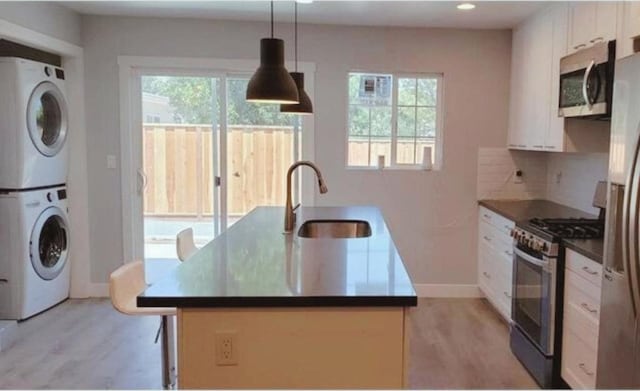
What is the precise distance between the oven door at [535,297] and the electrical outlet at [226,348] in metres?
2.02

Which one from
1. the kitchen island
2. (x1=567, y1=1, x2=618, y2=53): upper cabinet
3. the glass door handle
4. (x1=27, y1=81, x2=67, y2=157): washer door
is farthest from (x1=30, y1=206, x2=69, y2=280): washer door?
(x1=567, y1=1, x2=618, y2=53): upper cabinet

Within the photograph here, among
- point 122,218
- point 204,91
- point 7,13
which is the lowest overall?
point 122,218

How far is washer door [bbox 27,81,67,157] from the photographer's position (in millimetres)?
3883

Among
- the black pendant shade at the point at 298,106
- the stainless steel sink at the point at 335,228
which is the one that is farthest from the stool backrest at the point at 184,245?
the black pendant shade at the point at 298,106

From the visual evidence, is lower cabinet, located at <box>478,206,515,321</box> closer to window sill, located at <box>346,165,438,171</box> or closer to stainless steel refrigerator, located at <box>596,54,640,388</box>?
window sill, located at <box>346,165,438,171</box>

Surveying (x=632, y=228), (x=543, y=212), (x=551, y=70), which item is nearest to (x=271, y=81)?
(x=632, y=228)

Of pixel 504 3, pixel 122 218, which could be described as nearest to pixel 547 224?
pixel 504 3

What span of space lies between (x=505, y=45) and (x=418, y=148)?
3.88ft

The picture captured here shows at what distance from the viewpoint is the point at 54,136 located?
14.0 ft

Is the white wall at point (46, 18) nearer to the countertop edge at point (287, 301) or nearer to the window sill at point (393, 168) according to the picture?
the window sill at point (393, 168)

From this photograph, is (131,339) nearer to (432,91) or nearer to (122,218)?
(122,218)

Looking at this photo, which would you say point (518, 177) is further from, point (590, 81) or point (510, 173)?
point (590, 81)

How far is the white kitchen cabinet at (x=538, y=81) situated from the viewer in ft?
11.5

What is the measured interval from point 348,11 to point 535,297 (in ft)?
8.26
